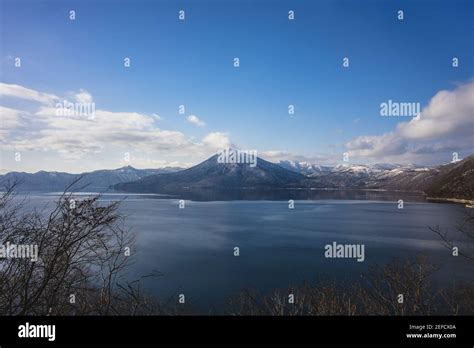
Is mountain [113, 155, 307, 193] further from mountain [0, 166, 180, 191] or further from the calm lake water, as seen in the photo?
mountain [0, 166, 180, 191]

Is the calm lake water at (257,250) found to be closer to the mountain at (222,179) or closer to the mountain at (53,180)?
the mountain at (53,180)

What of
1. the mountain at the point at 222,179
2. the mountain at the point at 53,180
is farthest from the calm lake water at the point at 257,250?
the mountain at the point at 222,179

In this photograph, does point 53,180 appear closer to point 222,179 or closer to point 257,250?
point 257,250

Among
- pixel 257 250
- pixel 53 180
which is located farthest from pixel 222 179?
pixel 53 180

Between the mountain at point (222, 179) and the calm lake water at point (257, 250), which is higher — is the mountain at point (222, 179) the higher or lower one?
the higher one

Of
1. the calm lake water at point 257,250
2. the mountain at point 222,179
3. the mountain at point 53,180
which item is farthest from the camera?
the mountain at point 222,179

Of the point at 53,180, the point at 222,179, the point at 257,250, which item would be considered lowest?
the point at 257,250

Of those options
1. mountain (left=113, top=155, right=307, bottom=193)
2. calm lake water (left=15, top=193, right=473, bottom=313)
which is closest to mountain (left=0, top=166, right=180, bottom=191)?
calm lake water (left=15, top=193, right=473, bottom=313)

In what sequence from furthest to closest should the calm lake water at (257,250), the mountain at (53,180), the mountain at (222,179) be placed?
the mountain at (222,179) → the calm lake water at (257,250) → the mountain at (53,180)
